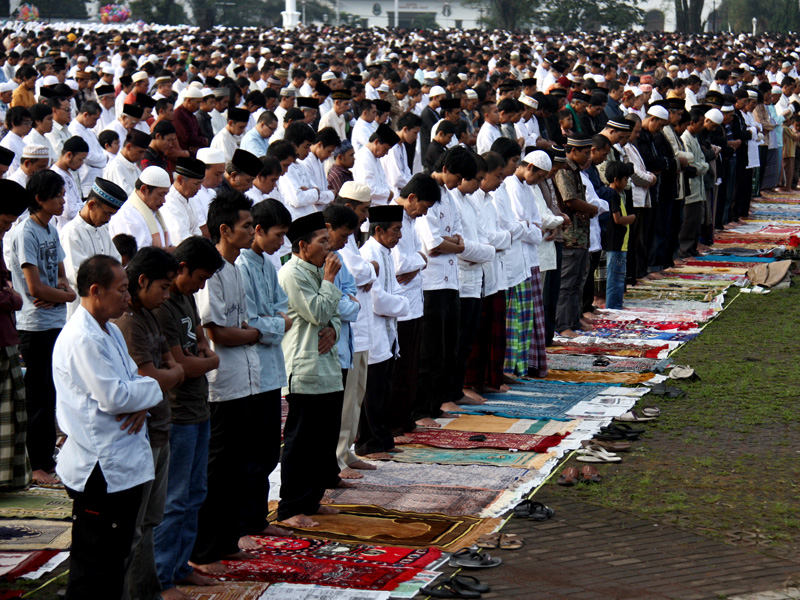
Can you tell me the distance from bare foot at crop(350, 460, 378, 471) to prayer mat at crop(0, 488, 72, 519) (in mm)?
1525

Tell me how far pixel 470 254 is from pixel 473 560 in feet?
9.49

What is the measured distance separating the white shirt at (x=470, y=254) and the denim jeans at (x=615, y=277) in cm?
357

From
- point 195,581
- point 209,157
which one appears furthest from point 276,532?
point 209,157

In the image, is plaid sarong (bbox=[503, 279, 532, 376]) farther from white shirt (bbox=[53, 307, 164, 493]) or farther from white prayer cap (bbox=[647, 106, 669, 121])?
white shirt (bbox=[53, 307, 164, 493])

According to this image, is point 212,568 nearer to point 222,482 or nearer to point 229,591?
point 229,591

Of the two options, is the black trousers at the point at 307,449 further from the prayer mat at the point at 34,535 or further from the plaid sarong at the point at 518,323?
the plaid sarong at the point at 518,323

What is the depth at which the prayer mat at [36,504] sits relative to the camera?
5484 mm

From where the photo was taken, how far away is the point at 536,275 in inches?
337

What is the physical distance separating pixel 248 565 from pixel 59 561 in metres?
0.82

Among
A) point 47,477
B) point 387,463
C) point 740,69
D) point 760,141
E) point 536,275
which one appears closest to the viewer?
point 47,477

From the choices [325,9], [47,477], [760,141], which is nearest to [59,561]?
[47,477]

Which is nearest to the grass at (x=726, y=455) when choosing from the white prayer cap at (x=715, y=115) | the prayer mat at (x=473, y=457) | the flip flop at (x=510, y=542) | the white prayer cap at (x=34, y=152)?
the prayer mat at (x=473, y=457)

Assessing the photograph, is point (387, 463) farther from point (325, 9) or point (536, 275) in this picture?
point (325, 9)

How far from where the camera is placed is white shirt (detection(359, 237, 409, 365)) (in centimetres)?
627
